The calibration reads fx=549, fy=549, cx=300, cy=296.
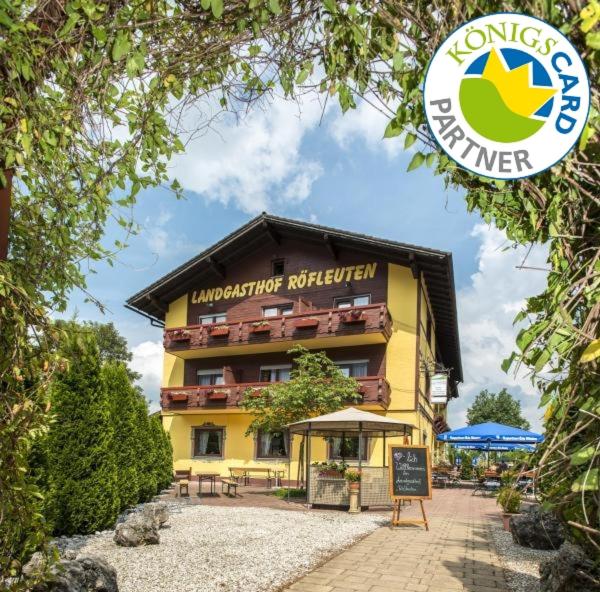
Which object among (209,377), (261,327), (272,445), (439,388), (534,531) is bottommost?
(534,531)

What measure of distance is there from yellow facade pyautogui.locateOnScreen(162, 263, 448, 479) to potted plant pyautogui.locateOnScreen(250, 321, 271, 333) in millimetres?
910

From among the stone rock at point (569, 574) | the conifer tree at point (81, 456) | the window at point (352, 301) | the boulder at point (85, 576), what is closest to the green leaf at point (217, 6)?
the boulder at point (85, 576)

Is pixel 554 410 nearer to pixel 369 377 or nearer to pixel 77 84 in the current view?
pixel 77 84

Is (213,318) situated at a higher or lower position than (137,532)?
higher

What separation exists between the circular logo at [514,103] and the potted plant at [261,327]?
825 inches

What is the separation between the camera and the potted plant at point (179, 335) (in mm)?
24766

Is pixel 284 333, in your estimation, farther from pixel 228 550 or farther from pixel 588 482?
pixel 588 482

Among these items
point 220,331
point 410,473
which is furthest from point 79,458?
point 220,331

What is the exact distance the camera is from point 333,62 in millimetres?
2883

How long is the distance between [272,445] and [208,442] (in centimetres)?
341

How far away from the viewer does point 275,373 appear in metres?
24.1

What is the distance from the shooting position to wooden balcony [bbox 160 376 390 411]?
20391mm

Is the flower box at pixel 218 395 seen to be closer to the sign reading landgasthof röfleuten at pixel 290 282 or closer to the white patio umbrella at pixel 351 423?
the sign reading landgasthof röfleuten at pixel 290 282

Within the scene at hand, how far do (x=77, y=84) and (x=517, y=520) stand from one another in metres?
8.36
